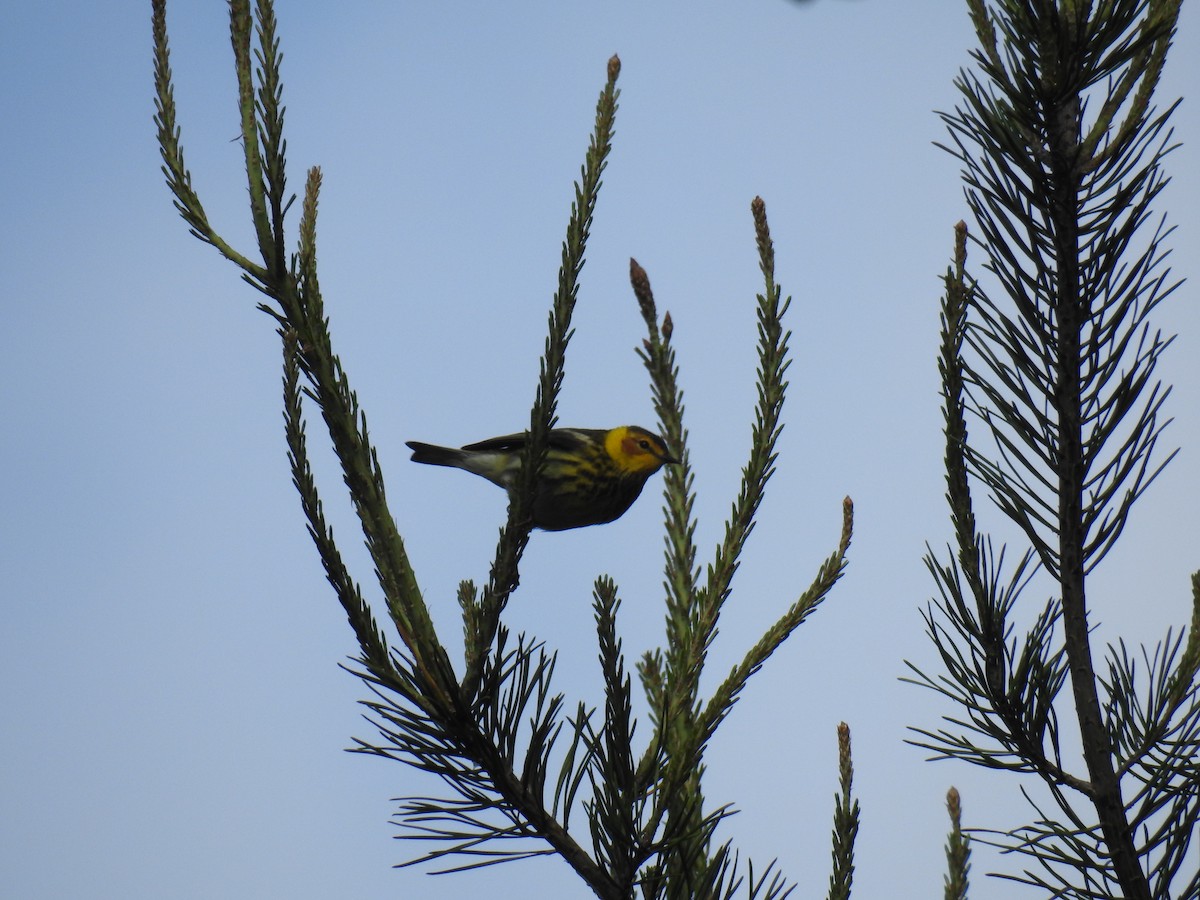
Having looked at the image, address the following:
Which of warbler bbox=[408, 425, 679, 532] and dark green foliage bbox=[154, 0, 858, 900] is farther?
warbler bbox=[408, 425, 679, 532]

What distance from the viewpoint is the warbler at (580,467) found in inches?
276

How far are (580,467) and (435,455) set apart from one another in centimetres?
145

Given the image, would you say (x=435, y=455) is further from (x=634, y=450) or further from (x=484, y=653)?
A: (x=484, y=653)

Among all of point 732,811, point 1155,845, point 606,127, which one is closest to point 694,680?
point 732,811

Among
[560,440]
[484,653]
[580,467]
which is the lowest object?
[484,653]

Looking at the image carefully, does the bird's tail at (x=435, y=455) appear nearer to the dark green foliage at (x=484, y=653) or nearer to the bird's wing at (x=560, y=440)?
the bird's wing at (x=560, y=440)

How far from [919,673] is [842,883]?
1.95ft

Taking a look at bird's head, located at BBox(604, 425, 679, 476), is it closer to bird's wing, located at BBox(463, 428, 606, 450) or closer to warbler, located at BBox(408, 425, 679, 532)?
warbler, located at BBox(408, 425, 679, 532)

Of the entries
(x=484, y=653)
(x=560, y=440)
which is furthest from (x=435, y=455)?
(x=484, y=653)

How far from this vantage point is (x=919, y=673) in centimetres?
271

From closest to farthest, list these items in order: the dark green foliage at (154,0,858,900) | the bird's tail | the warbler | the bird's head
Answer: the dark green foliage at (154,0,858,900)
the warbler
the bird's head
the bird's tail

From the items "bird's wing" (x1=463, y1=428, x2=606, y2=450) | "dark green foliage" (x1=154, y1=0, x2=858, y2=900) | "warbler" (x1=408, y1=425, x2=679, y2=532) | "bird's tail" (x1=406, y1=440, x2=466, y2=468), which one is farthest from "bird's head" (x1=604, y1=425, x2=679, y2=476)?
"dark green foliage" (x1=154, y1=0, x2=858, y2=900)

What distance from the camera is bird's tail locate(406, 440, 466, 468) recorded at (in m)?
7.77

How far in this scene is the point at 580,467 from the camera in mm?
7008
